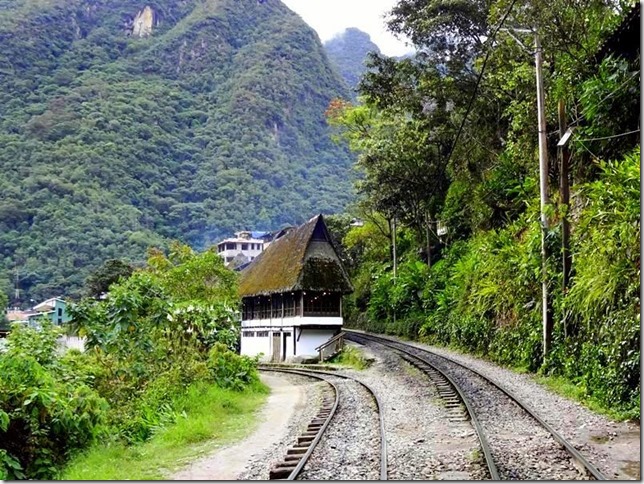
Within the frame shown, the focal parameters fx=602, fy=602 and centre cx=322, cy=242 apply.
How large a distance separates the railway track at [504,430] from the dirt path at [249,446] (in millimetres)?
3312

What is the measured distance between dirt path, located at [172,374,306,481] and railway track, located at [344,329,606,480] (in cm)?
331

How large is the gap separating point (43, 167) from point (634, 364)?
256ft

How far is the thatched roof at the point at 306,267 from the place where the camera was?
29.5 meters

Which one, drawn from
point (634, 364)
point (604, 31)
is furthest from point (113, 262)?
point (634, 364)

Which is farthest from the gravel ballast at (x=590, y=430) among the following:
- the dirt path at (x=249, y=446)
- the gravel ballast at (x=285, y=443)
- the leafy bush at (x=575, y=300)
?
the dirt path at (x=249, y=446)

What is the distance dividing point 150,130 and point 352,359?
79349mm

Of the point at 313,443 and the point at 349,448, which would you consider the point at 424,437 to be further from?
the point at 313,443

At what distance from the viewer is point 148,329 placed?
1398cm

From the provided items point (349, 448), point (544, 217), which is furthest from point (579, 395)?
point (349, 448)

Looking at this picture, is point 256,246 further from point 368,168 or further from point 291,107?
point 368,168

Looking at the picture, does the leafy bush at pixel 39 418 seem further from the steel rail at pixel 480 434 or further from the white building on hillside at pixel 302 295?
the white building on hillside at pixel 302 295

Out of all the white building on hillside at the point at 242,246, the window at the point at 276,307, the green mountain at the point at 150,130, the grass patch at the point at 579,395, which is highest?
the green mountain at the point at 150,130

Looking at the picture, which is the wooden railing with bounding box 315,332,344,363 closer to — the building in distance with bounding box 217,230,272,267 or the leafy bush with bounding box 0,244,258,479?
the leafy bush with bounding box 0,244,258,479

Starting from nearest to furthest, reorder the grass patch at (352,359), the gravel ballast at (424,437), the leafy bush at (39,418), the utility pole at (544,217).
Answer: the gravel ballast at (424,437), the leafy bush at (39,418), the utility pole at (544,217), the grass patch at (352,359)
